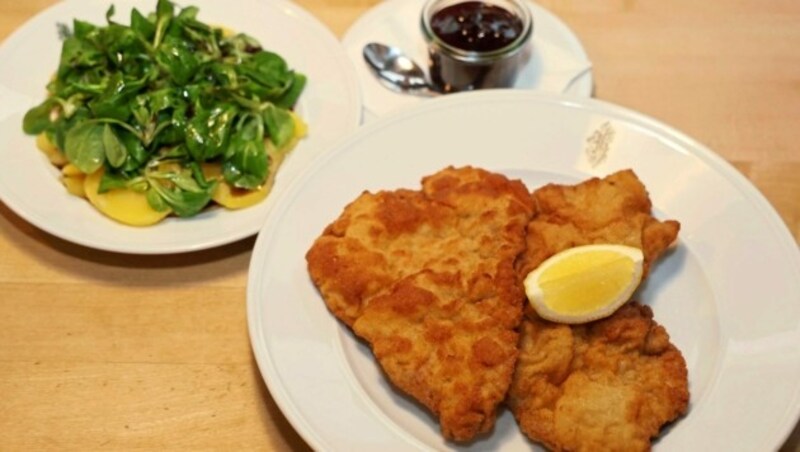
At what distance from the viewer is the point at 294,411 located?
2.33 meters

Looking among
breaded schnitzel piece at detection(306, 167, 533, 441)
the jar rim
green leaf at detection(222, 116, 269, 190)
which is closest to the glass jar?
the jar rim

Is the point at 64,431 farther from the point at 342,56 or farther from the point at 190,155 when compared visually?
the point at 342,56

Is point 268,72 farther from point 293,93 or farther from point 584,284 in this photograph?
point 584,284

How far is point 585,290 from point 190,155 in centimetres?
144

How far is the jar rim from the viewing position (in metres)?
3.23

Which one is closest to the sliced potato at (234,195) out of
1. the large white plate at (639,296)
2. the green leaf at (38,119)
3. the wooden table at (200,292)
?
the wooden table at (200,292)

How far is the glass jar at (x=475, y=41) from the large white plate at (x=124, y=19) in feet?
1.14

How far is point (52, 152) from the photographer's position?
10.2 ft

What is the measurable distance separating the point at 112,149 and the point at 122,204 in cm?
19

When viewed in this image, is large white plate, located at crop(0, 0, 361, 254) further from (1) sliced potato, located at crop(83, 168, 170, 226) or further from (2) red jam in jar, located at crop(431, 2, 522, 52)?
(2) red jam in jar, located at crop(431, 2, 522, 52)

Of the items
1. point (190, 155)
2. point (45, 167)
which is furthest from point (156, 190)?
point (45, 167)

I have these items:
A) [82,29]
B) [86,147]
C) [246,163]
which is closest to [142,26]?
[82,29]

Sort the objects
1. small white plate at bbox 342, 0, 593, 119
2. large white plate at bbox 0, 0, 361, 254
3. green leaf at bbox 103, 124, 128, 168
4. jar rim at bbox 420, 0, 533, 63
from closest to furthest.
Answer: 1. large white plate at bbox 0, 0, 361, 254
2. green leaf at bbox 103, 124, 128, 168
3. jar rim at bbox 420, 0, 533, 63
4. small white plate at bbox 342, 0, 593, 119

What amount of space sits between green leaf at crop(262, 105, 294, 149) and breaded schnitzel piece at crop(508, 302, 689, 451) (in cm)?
113
